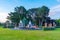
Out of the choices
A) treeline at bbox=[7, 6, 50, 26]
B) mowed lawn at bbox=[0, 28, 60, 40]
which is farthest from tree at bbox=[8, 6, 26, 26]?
mowed lawn at bbox=[0, 28, 60, 40]

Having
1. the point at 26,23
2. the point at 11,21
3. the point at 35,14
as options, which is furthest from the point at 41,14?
the point at 11,21

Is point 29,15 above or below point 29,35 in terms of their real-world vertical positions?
above

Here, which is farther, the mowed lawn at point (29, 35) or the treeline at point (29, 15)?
the treeline at point (29, 15)

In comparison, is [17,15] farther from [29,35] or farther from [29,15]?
[29,35]

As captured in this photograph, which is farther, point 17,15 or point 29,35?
point 17,15

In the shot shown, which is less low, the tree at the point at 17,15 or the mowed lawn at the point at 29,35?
the tree at the point at 17,15

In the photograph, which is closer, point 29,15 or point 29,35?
point 29,35

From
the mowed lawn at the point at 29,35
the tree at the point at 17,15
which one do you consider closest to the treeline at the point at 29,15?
the tree at the point at 17,15

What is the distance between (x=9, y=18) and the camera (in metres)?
29.7

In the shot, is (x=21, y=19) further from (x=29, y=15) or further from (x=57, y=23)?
(x=57, y=23)

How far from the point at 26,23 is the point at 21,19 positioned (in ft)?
4.33

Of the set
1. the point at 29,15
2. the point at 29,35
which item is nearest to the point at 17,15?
the point at 29,15

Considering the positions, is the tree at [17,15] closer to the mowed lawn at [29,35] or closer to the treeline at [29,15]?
the treeline at [29,15]

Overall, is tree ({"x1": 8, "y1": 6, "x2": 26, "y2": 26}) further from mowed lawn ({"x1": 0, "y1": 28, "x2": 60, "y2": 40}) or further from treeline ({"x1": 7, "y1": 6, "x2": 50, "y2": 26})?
mowed lawn ({"x1": 0, "y1": 28, "x2": 60, "y2": 40})
